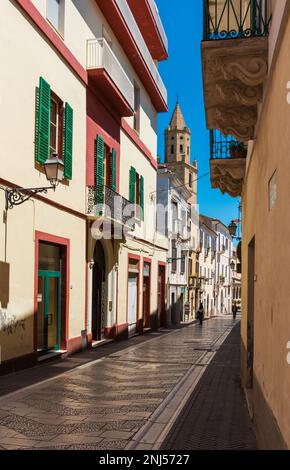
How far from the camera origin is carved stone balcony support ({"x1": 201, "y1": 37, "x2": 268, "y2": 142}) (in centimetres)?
571

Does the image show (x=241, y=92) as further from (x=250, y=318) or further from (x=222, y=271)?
(x=222, y=271)

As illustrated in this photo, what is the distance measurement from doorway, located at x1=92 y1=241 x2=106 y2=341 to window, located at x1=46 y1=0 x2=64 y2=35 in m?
7.03

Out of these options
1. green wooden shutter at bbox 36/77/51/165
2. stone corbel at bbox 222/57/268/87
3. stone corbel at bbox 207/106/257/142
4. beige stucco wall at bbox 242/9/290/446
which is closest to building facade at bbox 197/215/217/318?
green wooden shutter at bbox 36/77/51/165

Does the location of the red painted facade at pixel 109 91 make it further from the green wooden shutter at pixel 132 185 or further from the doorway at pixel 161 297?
the doorway at pixel 161 297

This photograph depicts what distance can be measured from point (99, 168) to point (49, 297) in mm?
5148

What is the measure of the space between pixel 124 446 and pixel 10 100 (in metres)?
7.55

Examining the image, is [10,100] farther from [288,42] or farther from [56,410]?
[288,42]

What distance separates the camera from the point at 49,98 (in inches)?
496

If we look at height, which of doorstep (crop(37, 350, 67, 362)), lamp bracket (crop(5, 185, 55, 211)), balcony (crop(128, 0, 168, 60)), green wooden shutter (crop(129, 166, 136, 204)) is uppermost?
balcony (crop(128, 0, 168, 60))

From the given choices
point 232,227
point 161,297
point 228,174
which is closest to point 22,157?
point 228,174

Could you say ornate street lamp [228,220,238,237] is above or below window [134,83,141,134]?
below

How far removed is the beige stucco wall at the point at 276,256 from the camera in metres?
3.70

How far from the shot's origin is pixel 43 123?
12.2 meters

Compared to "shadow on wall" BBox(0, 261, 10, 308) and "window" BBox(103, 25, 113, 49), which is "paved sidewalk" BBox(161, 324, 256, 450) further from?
"window" BBox(103, 25, 113, 49)
